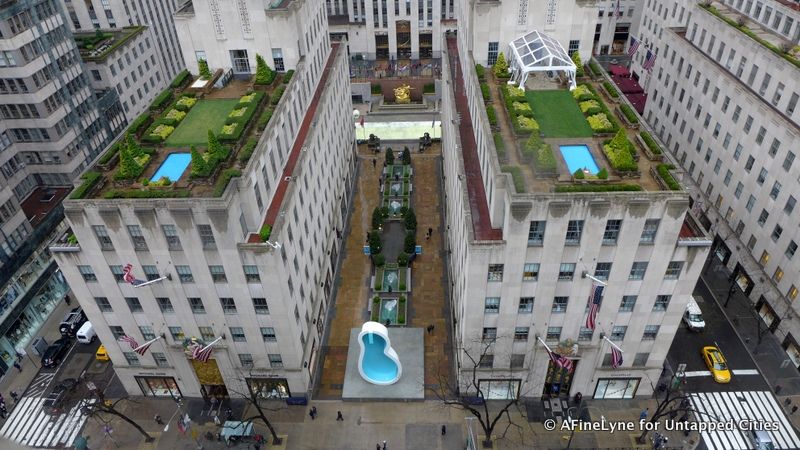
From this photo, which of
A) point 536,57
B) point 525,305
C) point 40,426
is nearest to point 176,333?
point 40,426

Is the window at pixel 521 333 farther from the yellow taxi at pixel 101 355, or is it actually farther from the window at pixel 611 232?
the yellow taxi at pixel 101 355

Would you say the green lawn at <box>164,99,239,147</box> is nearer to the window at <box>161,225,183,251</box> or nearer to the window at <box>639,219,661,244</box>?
the window at <box>161,225,183,251</box>

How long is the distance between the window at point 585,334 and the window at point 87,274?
46744mm

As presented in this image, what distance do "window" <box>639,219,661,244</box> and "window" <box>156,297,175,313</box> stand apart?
43615 millimetres

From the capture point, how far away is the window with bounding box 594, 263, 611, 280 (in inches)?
1820

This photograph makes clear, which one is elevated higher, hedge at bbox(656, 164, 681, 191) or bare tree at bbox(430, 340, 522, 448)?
hedge at bbox(656, 164, 681, 191)

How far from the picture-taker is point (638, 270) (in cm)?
4669

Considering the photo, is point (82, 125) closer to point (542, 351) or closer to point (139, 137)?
point (139, 137)

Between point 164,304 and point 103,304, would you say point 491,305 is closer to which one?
point 164,304

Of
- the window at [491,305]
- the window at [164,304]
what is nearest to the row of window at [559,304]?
the window at [491,305]

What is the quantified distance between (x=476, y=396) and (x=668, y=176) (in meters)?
29.9

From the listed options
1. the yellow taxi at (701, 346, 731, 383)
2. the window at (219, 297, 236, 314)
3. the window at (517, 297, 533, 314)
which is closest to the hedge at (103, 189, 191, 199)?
the window at (219, 297, 236, 314)

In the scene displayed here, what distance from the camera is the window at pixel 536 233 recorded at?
43.7 meters

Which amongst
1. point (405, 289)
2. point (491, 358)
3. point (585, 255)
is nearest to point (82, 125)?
point (405, 289)
